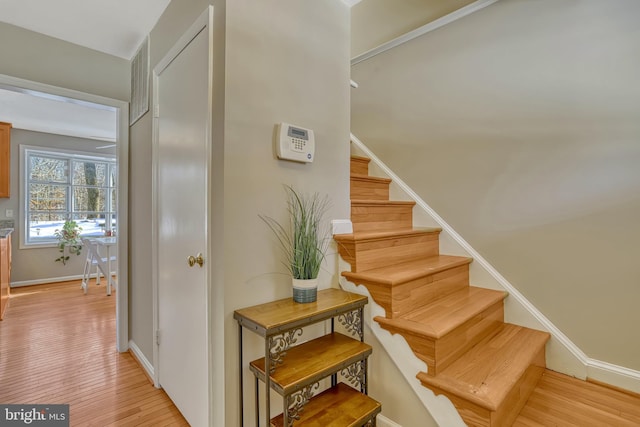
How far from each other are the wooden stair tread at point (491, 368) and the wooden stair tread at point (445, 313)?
185mm

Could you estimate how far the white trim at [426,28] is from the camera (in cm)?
211

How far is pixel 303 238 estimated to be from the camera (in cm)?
143

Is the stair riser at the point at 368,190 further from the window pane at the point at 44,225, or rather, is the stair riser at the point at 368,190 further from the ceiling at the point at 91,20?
the window pane at the point at 44,225

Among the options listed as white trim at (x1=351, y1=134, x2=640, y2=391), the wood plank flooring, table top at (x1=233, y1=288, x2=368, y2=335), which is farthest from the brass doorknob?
white trim at (x1=351, y1=134, x2=640, y2=391)

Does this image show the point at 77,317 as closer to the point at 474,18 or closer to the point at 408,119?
the point at 408,119

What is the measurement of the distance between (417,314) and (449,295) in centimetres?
47

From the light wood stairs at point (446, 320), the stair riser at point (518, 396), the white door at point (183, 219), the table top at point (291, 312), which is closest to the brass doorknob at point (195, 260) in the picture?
the white door at point (183, 219)

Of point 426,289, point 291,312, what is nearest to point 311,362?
point 291,312

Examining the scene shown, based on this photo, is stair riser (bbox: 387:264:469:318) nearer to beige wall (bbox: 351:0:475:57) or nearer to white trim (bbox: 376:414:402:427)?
white trim (bbox: 376:414:402:427)

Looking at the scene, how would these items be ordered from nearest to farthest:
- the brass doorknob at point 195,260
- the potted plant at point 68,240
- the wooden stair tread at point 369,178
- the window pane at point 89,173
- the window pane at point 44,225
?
the brass doorknob at point 195,260 < the wooden stair tread at point 369,178 < the window pane at point 44,225 < the potted plant at point 68,240 < the window pane at point 89,173

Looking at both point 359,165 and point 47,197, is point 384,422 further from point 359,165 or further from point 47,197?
point 47,197

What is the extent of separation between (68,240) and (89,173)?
1.27 metres

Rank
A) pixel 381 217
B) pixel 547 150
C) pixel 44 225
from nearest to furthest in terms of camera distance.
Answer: pixel 547 150, pixel 381 217, pixel 44 225

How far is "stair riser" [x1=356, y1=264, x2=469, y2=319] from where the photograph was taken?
1462 mm
